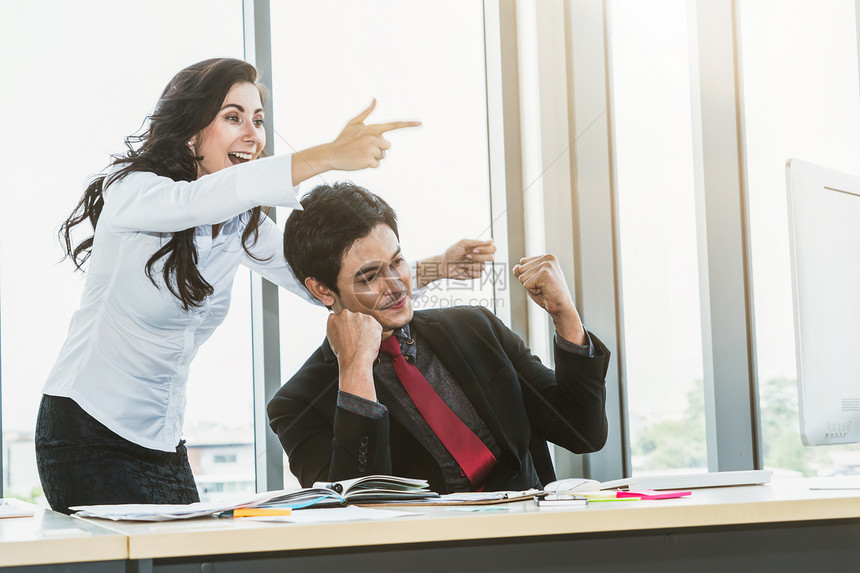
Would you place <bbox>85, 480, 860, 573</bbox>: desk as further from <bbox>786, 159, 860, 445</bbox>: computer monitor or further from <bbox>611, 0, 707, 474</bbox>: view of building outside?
<bbox>611, 0, 707, 474</bbox>: view of building outside

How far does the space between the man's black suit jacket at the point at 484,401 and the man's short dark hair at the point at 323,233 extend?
177 millimetres

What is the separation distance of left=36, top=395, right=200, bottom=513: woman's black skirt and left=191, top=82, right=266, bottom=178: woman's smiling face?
0.58m

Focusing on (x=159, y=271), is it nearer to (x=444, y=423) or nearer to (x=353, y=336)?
(x=353, y=336)

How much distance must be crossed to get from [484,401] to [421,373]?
0.53ft

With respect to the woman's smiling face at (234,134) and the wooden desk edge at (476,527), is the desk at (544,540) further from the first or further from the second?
the woman's smiling face at (234,134)

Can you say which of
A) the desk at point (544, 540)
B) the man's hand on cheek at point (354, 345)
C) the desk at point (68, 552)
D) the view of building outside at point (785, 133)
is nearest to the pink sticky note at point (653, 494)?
the desk at point (544, 540)

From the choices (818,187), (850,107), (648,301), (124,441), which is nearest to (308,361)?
(124,441)

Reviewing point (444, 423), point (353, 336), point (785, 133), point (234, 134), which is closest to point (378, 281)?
point (353, 336)

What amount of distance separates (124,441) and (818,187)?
1363 millimetres

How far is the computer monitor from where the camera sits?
1.13 metres

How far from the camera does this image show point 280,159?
178cm

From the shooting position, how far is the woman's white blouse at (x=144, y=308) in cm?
166

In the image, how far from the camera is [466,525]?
0.77 meters

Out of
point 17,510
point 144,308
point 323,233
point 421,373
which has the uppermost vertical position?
point 323,233
